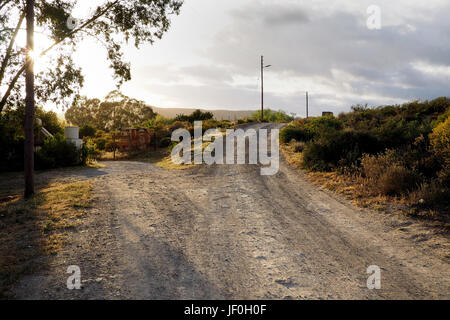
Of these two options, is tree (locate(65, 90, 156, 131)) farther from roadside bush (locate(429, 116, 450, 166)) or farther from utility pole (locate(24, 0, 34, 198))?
roadside bush (locate(429, 116, 450, 166))

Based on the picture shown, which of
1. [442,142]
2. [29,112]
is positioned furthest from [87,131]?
[442,142]

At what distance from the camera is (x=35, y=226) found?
6.77 meters

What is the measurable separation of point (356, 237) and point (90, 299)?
485 centimetres

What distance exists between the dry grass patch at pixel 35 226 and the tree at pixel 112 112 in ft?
135

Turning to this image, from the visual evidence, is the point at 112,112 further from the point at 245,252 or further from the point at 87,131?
the point at 245,252

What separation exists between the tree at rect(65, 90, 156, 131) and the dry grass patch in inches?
1620

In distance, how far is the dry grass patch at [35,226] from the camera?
15.9 feet

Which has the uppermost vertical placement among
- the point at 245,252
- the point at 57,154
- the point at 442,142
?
the point at 442,142

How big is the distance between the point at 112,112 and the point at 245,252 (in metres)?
49.9

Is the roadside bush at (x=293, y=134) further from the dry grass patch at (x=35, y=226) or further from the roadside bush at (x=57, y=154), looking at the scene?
the roadside bush at (x=57, y=154)

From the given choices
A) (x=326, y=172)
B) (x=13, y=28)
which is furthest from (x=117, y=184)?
(x=326, y=172)

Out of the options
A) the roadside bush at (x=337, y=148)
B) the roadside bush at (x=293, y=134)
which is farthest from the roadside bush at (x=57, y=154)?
the roadside bush at (x=337, y=148)

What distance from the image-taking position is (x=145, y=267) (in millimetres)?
4641
